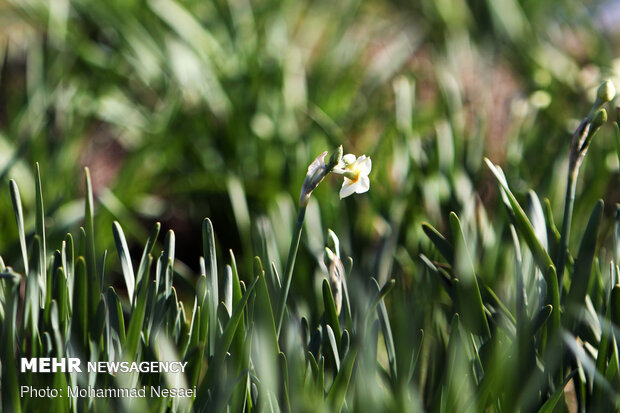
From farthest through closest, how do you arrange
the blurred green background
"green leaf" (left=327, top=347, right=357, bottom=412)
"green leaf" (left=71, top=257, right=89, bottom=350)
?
the blurred green background, "green leaf" (left=71, top=257, right=89, bottom=350), "green leaf" (left=327, top=347, right=357, bottom=412)

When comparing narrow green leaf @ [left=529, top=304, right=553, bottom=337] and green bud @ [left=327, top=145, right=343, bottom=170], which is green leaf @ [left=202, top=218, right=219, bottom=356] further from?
narrow green leaf @ [left=529, top=304, right=553, bottom=337]

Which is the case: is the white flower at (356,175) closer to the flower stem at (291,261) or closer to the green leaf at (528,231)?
the flower stem at (291,261)

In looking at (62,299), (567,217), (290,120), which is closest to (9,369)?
(62,299)

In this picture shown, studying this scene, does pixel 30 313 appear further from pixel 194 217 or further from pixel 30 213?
pixel 194 217

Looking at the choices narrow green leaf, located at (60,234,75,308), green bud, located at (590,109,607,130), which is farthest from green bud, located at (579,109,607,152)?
narrow green leaf, located at (60,234,75,308)

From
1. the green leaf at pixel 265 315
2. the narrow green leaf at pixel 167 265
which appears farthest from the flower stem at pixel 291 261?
the narrow green leaf at pixel 167 265

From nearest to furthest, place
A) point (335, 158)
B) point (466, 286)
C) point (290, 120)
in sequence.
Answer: point (335, 158) → point (466, 286) → point (290, 120)

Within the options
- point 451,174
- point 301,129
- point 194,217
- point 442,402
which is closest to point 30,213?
point 194,217

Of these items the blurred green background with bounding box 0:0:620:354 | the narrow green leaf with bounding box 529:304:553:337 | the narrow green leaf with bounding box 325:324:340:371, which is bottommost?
the narrow green leaf with bounding box 529:304:553:337

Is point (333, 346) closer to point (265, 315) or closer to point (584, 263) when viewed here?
point (265, 315)

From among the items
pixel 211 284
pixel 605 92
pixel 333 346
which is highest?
pixel 605 92
